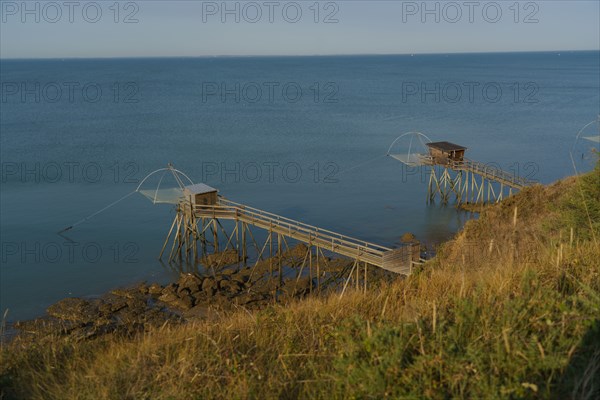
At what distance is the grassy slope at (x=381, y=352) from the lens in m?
4.89

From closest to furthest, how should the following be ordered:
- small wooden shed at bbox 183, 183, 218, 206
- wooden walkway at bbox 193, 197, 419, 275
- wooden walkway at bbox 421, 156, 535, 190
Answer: wooden walkway at bbox 193, 197, 419, 275 < small wooden shed at bbox 183, 183, 218, 206 < wooden walkway at bbox 421, 156, 535, 190

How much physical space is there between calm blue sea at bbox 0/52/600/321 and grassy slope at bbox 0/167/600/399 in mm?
15751

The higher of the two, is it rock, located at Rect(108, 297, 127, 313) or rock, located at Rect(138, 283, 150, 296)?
rock, located at Rect(138, 283, 150, 296)

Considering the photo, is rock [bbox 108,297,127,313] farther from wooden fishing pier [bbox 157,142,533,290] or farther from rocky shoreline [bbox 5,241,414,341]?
wooden fishing pier [bbox 157,142,533,290]

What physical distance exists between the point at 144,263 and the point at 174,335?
18.5 metres

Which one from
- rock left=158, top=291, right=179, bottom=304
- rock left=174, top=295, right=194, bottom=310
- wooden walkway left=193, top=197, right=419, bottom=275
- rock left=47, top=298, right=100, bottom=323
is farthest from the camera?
rock left=158, top=291, right=179, bottom=304

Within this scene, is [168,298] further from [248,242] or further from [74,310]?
[248,242]

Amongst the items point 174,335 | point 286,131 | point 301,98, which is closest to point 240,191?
point 286,131

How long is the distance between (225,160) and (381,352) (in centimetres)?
4001

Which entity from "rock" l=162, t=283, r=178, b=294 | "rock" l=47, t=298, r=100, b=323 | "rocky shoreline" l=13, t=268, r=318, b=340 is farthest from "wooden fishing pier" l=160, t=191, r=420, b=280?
"rock" l=47, t=298, r=100, b=323

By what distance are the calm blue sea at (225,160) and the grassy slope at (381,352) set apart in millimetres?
15751

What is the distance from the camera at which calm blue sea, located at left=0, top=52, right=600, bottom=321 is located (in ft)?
84.8

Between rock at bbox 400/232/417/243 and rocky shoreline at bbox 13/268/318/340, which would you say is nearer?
rocky shoreline at bbox 13/268/318/340

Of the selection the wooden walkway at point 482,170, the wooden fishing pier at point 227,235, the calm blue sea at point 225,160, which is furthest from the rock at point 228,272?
the wooden walkway at point 482,170
